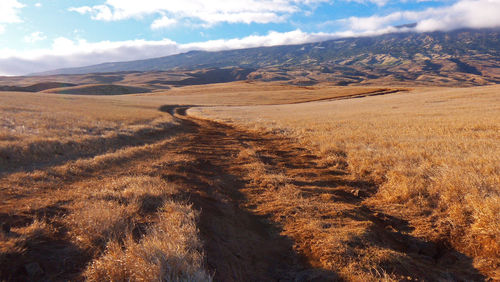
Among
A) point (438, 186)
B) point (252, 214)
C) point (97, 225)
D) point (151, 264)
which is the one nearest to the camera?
point (151, 264)

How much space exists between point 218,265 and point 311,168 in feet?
21.9

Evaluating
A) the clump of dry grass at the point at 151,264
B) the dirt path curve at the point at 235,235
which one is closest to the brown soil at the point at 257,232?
the dirt path curve at the point at 235,235

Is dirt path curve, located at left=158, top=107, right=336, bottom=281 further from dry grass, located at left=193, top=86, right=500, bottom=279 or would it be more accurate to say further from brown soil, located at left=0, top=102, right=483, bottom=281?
dry grass, located at left=193, top=86, right=500, bottom=279

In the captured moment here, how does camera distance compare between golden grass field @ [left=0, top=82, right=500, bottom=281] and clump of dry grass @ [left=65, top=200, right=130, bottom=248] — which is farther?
clump of dry grass @ [left=65, top=200, right=130, bottom=248]

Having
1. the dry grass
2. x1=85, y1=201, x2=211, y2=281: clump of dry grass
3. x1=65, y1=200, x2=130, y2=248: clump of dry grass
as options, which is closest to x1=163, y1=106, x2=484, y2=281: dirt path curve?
the dry grass

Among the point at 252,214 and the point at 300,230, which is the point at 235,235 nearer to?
the point at 252,214

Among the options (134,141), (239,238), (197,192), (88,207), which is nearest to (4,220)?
(88,207)

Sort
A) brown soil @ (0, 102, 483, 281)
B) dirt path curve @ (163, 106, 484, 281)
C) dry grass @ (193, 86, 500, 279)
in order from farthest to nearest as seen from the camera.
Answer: dry grass @ (193, 86, 500, 279) < dirt path curve @ (163, 106, 484, 281) < brown soil @ (0, 102, 483, 281)

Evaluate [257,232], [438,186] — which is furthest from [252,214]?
[438,186]

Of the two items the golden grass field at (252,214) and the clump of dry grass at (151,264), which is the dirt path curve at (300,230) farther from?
the clump of dry grass at (151,264)

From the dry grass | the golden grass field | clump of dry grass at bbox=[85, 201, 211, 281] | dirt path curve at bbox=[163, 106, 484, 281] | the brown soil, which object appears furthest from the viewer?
the dry grass

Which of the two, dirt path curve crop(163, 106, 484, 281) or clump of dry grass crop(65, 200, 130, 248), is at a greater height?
clump of dry grass crop(65, 200, 130, 248)

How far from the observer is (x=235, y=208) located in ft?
20.8

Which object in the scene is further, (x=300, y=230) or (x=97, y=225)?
(x=300, y=230)
